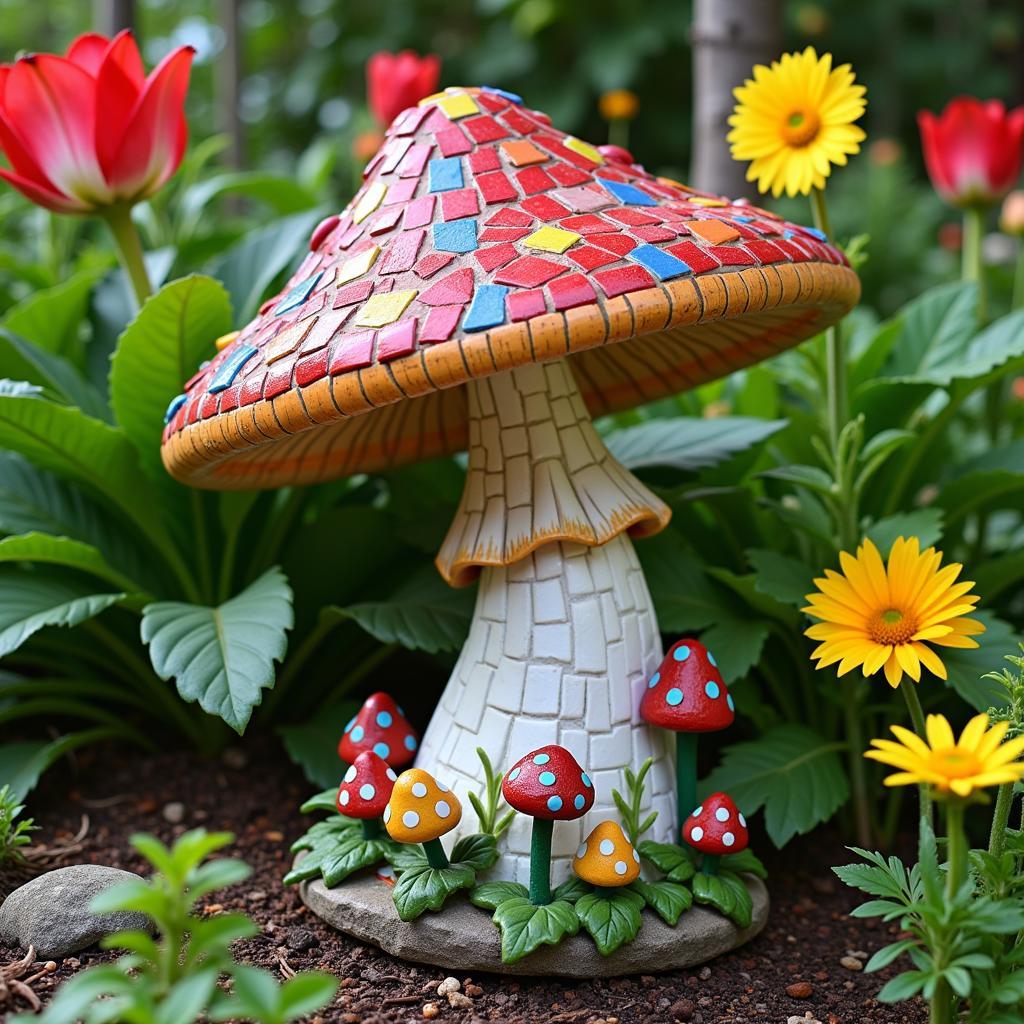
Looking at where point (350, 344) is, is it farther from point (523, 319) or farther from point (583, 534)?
point (583, 534)

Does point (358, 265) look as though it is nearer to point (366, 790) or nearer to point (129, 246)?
point (366, 790)

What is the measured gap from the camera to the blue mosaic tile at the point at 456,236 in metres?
1.36

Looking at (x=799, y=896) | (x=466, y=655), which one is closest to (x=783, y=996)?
(x=799, y=896)

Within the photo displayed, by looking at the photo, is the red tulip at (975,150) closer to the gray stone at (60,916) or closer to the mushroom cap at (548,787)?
the mushroom cap at (548,787)

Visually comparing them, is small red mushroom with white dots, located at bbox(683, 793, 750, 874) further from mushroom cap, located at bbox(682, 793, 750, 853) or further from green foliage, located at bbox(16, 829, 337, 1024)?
green foliage, located at bbox(16, 829, 337, 1024)

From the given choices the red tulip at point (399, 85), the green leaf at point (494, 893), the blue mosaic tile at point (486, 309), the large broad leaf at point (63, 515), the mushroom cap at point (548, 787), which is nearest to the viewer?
the blue mosaic tile at point (486, 309)

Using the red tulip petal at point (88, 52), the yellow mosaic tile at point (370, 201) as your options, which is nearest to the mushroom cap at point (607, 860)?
the yellow mosaic tile at point (370, 201)

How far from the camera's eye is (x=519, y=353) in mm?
1217

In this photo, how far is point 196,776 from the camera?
206 cm

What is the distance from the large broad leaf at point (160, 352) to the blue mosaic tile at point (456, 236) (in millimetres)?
623

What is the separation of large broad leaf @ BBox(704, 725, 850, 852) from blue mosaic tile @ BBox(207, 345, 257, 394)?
0.97 metres

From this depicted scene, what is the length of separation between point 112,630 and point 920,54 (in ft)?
22.5

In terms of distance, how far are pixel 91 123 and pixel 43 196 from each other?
0.54 ft

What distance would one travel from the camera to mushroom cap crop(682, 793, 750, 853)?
1.47m
